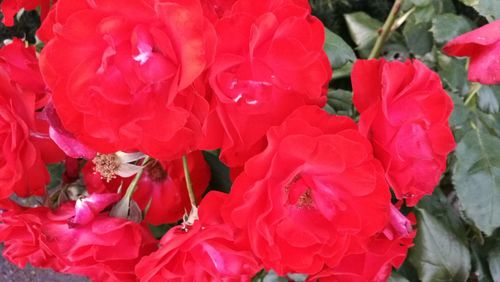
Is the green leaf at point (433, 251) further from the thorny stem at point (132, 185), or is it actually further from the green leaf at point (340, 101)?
the thorny stem at point (132, 185)

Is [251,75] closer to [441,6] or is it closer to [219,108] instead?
[219,108]

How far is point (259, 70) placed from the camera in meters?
0.52

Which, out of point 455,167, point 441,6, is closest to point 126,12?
point 455,167

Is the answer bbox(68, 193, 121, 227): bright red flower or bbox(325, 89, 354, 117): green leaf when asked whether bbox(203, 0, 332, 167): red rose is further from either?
bbox(325, 89, 354, 117): green leaf

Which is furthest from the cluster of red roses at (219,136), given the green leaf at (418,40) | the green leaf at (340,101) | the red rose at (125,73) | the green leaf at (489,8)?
the green leaf at (418,40)

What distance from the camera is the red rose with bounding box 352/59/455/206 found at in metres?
0.57

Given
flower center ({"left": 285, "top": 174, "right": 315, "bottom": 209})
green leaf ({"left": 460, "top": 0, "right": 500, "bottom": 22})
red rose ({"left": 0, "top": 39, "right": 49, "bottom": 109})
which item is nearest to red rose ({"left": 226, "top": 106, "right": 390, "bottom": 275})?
flower center ({"left": 285, "top": 174, "right": 315, "bottom": 209})

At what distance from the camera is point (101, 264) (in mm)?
615

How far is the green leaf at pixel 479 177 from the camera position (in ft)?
2.86

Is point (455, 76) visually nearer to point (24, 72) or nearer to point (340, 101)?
point (340, 101)

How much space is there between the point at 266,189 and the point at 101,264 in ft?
0.60

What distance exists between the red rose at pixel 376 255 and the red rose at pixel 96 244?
0.56 ft

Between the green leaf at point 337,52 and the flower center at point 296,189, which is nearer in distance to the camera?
the flower center at point 296,189

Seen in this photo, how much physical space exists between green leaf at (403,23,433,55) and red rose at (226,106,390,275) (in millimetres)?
591
